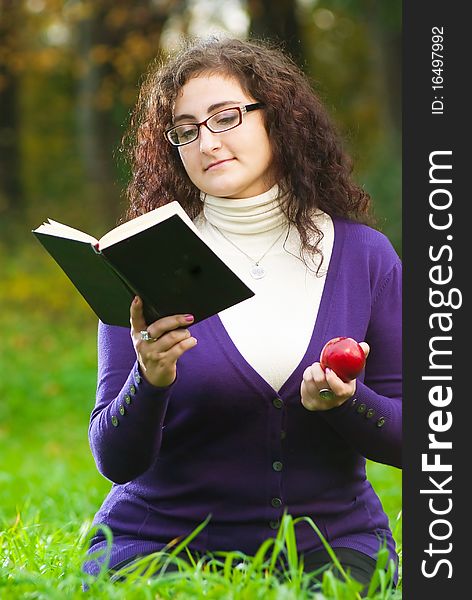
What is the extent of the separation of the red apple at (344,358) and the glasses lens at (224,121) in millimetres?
674

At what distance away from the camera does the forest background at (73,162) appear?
7.53 metres

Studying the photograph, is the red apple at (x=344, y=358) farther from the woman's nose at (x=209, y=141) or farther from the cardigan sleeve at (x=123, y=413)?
the woman's nose at (x=209, y=141)

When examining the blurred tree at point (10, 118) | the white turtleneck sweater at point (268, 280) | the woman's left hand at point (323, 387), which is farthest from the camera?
the blurred tree at point (10, 118)

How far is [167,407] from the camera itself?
2799 mm

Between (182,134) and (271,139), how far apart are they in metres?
0.24

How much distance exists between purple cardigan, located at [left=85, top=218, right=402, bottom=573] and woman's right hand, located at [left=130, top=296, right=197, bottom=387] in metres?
0.16

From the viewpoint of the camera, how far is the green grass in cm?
234

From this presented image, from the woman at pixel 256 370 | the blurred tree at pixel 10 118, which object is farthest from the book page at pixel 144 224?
the blurred tree at pixel 10 118

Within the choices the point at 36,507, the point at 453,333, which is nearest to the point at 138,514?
the point at 453,333

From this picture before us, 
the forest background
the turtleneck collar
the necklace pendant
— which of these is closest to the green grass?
the forest background

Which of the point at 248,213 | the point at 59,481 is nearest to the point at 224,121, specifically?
the point at 248,213

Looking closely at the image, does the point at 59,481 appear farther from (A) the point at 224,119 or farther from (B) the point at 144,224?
(B) the point at 144,224

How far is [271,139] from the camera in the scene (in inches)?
116

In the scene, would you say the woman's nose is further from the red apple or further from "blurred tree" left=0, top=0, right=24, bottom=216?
"blurred tree" left=0, top=0, right=24, bottom=216
